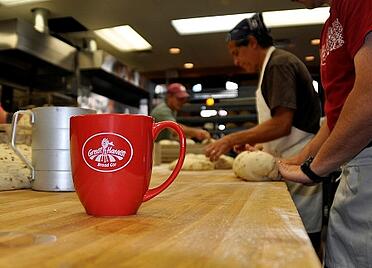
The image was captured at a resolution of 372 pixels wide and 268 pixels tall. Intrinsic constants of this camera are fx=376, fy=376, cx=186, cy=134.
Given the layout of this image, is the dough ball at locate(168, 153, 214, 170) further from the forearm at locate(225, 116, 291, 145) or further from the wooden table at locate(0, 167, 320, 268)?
the wooden table at locate(0, 167, 320, 268)

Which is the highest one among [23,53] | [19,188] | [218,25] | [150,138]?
[218,25]

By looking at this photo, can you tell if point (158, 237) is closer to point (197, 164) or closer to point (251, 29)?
point (197, 164)

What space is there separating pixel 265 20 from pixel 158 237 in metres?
3.79

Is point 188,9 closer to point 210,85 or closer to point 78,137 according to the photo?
point 210,85

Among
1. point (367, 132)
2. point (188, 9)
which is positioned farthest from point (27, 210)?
point (188, 9)

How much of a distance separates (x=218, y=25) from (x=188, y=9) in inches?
23.6

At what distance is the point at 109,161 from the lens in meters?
0.49

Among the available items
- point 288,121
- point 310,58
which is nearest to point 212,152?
point 288,121

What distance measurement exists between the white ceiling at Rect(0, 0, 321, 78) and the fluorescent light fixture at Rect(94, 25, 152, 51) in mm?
91

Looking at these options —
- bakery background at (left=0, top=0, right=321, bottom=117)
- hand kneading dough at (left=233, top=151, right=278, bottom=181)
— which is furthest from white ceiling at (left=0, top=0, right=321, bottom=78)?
hand kneading dough at (left=233, top=151, right=278, bottom=181)

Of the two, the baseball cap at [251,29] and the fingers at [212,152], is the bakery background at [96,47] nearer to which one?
the baseball cap at [251,29]

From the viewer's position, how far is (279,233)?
397 millimetres

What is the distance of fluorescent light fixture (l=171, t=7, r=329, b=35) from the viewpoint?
3.64 meters

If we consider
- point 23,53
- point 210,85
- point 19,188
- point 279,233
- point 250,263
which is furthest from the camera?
point 210,85
